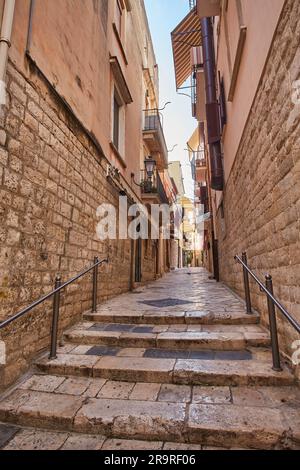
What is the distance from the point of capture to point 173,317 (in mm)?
3982

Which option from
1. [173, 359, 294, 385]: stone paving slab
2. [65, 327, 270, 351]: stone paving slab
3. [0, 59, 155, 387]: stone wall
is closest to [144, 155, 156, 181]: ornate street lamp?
[0, 59, 155, 387]: stone wall

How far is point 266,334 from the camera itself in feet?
10.5

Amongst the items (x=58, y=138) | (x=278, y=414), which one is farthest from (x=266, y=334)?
(x=58, y=138)

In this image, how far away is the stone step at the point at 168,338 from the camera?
312 cm

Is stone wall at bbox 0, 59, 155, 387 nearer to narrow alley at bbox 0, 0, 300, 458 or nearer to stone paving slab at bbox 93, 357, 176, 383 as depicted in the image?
narrow alley at bbox 0, 0, 300, 458

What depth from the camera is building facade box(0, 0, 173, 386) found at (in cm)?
274

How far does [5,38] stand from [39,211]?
176 cm

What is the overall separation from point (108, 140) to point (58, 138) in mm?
2638

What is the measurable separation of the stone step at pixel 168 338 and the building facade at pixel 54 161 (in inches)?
17.9

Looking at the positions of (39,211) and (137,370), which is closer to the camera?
(137,370)

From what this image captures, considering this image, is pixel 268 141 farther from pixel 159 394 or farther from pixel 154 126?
pixel 154 126

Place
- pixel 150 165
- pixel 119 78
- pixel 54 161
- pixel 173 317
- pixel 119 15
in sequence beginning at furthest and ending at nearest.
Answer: pixel 150 165
pixel 119 15
pixel 119 78
pixel 173 317
pixel 54 161

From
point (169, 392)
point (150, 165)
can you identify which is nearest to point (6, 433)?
point (169, 392)
